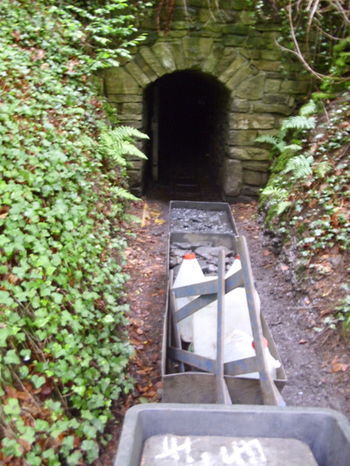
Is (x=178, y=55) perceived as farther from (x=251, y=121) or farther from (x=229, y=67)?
(x=251, y=121)

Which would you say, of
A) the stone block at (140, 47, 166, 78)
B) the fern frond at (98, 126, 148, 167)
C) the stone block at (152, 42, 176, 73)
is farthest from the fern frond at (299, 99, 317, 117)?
the fern frond at (98, 126, 148, 167)

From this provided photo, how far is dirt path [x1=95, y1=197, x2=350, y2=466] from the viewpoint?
8.94 feet

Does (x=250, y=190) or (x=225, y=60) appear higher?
(x=225, y=60)

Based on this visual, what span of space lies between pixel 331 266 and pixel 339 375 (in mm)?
1086

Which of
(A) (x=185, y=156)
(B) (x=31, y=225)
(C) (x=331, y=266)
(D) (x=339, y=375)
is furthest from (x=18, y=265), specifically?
(A) (x=185, y=156)

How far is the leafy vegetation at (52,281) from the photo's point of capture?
6.15 feet

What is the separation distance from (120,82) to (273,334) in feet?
15.0

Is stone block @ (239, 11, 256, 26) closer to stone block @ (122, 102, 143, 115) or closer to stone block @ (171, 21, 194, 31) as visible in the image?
stone block @ (171, 21, 194, 31)

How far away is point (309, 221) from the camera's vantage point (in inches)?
162

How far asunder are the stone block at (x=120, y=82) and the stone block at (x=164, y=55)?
54 centimetres

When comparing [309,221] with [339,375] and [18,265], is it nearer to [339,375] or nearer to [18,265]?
[339,375]

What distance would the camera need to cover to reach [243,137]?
20.6 feet

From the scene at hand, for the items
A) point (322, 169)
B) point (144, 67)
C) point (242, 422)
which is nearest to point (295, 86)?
point (322, 169)

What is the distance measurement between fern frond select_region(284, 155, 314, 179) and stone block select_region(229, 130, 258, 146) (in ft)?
4.92
